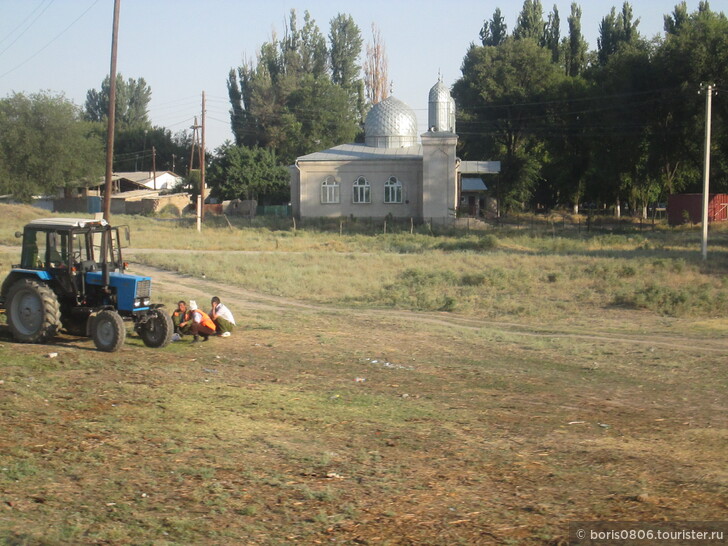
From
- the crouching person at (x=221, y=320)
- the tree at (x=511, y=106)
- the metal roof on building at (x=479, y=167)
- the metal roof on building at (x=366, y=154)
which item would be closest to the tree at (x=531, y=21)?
the tree at (x=511, y=106)

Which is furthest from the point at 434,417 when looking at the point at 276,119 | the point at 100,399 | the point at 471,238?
the point at 276,119

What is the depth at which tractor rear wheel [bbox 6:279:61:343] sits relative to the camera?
43.9 ft

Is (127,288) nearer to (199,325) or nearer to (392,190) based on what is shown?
(199,325)

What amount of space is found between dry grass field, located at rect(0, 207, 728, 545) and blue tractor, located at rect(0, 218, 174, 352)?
0.45 m

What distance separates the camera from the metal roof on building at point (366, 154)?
183ft

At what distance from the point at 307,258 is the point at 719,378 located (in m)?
22.0

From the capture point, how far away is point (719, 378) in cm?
1345

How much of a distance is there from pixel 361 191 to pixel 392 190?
2.34 metres

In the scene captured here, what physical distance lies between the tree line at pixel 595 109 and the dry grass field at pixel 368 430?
3187cm

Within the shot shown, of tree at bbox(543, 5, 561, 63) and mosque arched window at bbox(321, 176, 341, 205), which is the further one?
tree at bbox(543, 5, 561, 63)

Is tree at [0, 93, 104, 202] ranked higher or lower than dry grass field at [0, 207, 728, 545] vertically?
higher

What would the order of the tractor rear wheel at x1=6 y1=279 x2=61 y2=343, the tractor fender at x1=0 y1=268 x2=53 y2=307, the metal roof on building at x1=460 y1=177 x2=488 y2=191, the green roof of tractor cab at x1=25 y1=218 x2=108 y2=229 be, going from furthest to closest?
the metal roof on building at x1=460 y1=177 x2=488 y2=191 → the tractor fender at x1=0 y1=268 x2=53 y2=307 → the green roof of tractor cab at x1=25 y1=218 x2=108 y2=229 → the tractor rear wheel at x1=6 y1=279 x2=61 y2=343

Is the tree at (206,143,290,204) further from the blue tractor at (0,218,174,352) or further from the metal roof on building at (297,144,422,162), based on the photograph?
the blue tractor at (0,218,174,352)

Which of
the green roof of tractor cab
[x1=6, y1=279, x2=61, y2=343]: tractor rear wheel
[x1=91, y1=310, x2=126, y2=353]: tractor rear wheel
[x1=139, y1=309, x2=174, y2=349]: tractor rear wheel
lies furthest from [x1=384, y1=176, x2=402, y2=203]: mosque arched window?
[x1=91, y1=310, x2=126, y2=353]: tractor rear wheel
